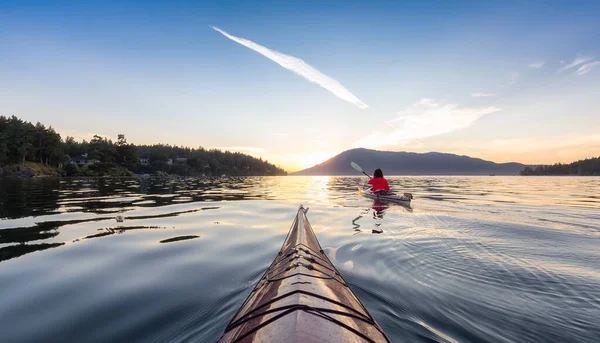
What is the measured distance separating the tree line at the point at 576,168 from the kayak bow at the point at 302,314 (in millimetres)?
192146

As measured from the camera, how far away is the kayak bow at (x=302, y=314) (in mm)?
2020

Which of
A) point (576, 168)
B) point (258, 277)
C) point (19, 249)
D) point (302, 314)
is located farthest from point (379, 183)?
point (576, 168)

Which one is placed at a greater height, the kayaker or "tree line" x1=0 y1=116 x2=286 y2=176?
"tree line" x1=0 y1=116 x2=286 y2=176

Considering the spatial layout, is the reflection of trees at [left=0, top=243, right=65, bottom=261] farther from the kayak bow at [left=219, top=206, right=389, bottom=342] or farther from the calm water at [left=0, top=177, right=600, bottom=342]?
the kayak bow at [left=219, top=206, right=389, bottom=342]

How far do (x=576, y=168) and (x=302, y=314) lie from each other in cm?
20702

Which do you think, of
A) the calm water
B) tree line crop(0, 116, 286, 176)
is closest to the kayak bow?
the calm water

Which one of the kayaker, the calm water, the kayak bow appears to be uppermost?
the kayaker

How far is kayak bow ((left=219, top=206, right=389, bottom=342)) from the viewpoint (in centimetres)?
202

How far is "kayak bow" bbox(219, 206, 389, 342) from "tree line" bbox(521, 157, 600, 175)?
192m

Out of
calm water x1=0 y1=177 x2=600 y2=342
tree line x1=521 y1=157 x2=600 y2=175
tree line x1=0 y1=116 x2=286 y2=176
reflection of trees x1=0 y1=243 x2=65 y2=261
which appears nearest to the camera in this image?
calm water x1=0 y1=177 x2=600 y2=342

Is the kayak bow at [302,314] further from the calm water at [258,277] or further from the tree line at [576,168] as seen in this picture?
the tree line at [576,168]

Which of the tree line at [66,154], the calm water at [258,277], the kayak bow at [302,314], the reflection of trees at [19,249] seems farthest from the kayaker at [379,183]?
the tree line at [66,154]

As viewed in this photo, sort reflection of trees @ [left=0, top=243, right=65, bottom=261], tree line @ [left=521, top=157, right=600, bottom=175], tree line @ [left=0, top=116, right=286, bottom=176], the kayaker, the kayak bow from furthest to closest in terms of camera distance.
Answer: tree line @ [left=521, top=157, right=600, bottom=175] < tree line @ [left=0, top=116, right=286, bottom=176] < the kayaker < reflection of trees @ [left=0, top=243, right=65, bottom=261] < the kayak bow

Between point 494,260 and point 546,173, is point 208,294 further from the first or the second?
point 546,173
